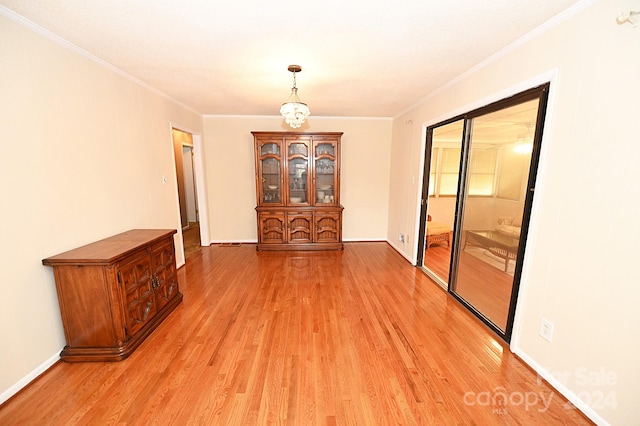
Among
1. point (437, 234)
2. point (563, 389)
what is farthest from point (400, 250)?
point (563, 389)

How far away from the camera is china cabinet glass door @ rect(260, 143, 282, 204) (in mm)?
4434

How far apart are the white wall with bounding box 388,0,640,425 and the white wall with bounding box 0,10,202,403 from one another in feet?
11.5

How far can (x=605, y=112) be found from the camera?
1.37m

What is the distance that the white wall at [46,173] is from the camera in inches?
62.4

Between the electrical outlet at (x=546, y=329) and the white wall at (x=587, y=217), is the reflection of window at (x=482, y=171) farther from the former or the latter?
the electrical outlet at (x=546, y=329)

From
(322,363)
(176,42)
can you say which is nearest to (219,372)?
(322,363)

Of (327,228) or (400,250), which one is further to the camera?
(327,228)

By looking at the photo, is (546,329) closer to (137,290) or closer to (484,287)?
(484,287)

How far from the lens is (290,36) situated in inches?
75.5

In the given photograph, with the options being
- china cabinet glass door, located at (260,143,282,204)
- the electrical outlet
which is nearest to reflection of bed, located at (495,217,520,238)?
the electrical outlet

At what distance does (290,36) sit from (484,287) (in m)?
3.17

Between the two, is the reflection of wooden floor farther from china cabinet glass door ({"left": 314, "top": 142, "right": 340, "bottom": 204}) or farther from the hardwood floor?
china cabinet glass door ({"left": 314, "top": 142, "right": 340, "bottom": 204})

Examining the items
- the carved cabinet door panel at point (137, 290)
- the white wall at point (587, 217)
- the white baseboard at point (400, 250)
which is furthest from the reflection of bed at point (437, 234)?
the carved cabinet door panel at point (137, 290)

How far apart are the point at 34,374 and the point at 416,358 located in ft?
8.94
